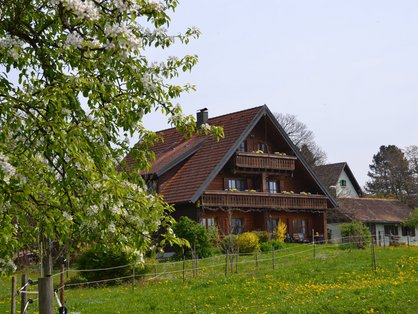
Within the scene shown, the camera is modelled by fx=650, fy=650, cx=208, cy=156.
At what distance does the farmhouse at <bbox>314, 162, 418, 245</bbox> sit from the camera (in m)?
52.8

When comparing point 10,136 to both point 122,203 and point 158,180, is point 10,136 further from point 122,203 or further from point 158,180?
point 158,180

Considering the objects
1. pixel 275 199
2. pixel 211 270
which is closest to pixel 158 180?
pixel 275 199

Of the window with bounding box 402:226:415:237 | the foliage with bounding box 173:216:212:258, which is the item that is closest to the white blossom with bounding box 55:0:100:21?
the foliage with bounding box 173:216:212:258

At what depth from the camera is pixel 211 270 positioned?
2572 centimetres

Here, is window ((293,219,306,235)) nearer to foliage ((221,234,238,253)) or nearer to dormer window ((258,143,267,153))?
dormer window ((258,143,267,153))

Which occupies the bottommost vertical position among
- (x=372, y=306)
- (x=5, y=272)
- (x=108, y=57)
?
(x=372, y=306)

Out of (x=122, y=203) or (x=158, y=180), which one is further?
(x=158, y=180)

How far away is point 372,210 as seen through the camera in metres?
55.7

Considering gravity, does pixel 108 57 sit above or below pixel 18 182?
above

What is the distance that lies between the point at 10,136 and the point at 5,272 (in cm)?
199

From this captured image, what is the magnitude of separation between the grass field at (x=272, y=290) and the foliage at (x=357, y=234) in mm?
6528

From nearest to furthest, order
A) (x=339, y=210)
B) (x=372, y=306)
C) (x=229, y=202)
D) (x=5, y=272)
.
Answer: (x=5, y=272)
(x=372, y=306)
(x=229, y=202)
(x=339, y=210)

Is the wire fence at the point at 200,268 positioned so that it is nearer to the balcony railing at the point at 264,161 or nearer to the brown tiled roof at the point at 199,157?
the brown tiled roof at the point at 199,157

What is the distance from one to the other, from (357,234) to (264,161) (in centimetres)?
795
